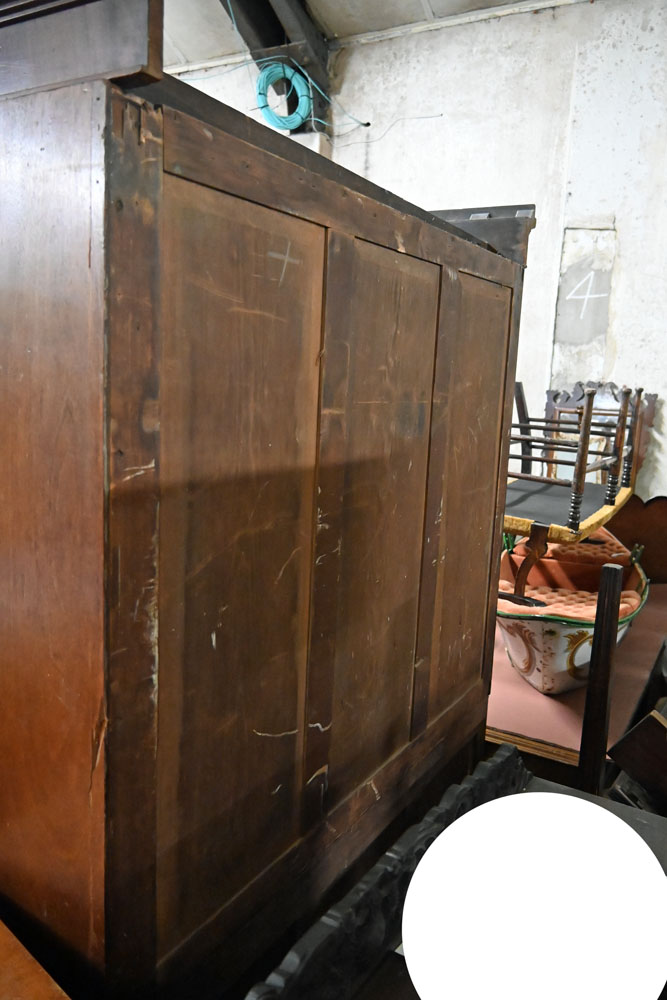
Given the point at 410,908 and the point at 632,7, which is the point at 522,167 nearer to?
the point at 632,7

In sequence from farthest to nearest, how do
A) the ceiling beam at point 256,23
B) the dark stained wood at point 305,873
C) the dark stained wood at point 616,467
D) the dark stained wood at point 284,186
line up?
the ceiling beam at point 256,23, the dark stained wood at point 616,467, the dark stained wood at point 305,873, the dark stained wood at point 284,186

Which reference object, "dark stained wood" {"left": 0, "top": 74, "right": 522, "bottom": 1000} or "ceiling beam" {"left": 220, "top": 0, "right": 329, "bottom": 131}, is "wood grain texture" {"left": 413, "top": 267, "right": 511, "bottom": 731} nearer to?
"dark stained wood" {"left": 0, "top": 74, "right": 522, "bottom": 1000}

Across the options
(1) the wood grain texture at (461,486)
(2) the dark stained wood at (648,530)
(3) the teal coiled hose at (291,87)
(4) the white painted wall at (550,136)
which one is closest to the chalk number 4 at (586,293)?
(4) the white painted wall at (550,136)

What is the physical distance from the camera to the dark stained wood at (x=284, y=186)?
32.9 inches

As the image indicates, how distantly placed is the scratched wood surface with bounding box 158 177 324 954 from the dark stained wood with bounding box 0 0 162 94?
0.41 feet

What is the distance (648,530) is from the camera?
483cm

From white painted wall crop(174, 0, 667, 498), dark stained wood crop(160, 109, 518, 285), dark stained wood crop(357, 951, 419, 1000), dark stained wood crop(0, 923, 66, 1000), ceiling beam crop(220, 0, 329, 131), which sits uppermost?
ceiling beam crop(220, 0, 329, 131)

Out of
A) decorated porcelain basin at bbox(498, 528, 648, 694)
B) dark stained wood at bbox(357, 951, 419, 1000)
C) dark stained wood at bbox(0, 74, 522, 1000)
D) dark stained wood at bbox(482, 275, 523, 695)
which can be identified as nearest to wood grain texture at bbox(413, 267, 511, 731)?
dark stained wood at bbox(482, 275, 523, 695)

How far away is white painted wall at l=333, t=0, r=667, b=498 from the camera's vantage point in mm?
5188

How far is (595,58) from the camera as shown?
17.3 feet

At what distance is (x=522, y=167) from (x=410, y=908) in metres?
5.78

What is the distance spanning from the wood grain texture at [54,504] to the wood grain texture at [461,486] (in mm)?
886

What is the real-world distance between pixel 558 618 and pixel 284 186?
2.54 meters

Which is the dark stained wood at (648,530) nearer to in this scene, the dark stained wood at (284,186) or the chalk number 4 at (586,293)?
the chalk number 4 at (586,293)
